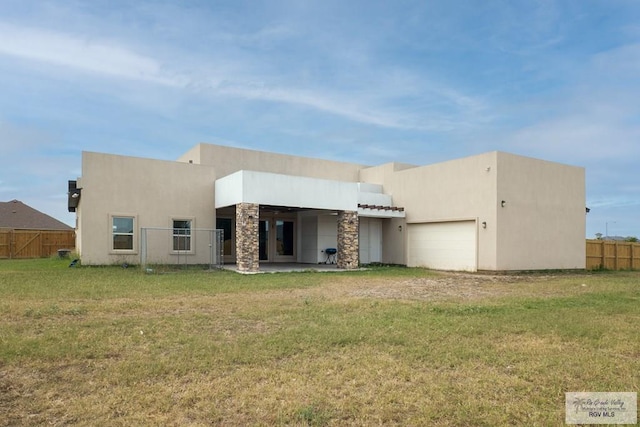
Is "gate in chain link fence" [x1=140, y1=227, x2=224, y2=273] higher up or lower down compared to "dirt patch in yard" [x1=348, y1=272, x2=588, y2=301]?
higher up

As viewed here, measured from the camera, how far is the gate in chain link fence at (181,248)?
19469 millimetres

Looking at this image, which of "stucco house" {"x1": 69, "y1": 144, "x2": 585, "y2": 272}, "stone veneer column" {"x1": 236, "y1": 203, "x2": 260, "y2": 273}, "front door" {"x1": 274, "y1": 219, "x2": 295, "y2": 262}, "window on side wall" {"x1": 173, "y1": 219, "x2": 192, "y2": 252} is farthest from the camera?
"front door" {"x1": 274, "y1": 219, "x2": 295, "y2": 262}

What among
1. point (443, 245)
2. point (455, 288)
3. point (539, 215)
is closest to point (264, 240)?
point (443, 245)

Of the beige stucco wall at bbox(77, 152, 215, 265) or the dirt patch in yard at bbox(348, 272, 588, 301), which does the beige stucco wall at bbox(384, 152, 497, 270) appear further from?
the beige stucco wall at bbox(77, 152, 215, 265)

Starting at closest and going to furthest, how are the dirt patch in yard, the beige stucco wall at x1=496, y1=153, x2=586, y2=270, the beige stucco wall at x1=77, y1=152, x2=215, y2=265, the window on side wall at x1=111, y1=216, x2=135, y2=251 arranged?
the dirt patch in yard < the beige stucco wall at x1=77, y1=152, x2=215, y2=265 < the window on side wall at x1=111, y1=216, x2=135, y2=251 < the beige stucco wall at x1=496, y1=153, x2=586, y2=270

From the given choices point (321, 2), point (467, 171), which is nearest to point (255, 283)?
point (321, 2)

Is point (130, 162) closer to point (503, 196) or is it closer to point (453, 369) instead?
point (503, 196)

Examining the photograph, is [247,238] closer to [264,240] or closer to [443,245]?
[264,240]

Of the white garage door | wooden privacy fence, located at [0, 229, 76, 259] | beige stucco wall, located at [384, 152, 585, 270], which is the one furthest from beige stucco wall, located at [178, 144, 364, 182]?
wooden privacy fence, located at [0, 229, 76, 259]

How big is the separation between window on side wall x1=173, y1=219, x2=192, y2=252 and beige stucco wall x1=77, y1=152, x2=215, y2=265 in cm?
30

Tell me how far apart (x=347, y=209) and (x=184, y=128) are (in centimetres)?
986

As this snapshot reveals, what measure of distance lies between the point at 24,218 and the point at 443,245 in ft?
133

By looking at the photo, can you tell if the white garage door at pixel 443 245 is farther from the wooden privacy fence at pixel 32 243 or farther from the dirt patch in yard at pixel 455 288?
the wooden privacy fence at pixel 32 243

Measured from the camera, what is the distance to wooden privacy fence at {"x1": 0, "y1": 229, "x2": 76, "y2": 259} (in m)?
29.2
